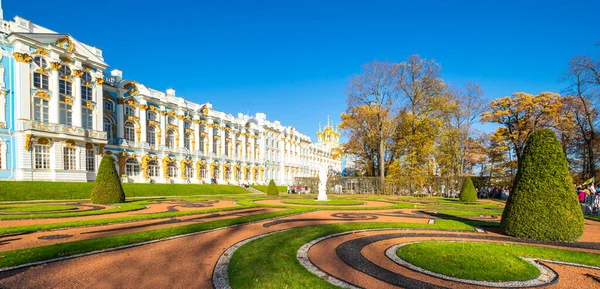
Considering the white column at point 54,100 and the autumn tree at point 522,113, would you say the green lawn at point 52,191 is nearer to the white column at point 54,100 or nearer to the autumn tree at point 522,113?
the white column at point 54,100

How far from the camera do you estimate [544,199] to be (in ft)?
25.4

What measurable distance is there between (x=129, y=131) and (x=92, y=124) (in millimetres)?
5609

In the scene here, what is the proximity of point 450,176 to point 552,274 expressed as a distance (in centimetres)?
2916

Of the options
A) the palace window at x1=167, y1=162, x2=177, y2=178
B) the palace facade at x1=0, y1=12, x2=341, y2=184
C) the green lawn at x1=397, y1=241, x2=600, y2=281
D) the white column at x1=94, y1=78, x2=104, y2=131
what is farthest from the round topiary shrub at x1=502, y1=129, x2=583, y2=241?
the palace window at x1=167, y1=162, x2=177, y2=178

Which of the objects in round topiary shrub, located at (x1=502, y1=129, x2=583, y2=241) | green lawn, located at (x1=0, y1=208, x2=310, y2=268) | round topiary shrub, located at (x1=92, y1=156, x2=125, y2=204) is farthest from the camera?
round topiary shrub, located at (x1=92, y1=156, x2=125, y2=204)

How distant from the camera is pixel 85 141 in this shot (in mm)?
31109

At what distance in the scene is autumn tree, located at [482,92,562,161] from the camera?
2927 centimetres

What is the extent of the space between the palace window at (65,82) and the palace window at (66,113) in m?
1.27

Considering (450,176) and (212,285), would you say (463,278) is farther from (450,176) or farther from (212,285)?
(450,176)

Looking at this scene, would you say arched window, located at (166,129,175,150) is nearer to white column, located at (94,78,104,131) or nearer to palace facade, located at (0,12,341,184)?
palace facade, located at (0,12,341,184)

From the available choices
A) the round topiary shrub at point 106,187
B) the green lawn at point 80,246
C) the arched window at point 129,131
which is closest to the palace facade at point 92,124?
the arched window at point 129,131

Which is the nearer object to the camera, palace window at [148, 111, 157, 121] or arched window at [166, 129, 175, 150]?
palace window at [148, 111, 157, 121]

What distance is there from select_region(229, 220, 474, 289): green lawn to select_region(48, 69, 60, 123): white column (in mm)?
31489

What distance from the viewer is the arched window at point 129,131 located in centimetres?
3856
